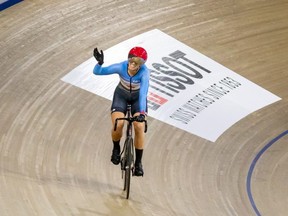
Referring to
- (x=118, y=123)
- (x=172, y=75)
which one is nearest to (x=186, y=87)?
(x=172, y=75)

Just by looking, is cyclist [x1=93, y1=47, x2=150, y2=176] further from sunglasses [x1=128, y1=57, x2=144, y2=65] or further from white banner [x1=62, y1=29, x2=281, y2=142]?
white banner [x1=62, y1=29, x2=281, y2=142]

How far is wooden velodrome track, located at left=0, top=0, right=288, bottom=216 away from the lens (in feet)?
27.2

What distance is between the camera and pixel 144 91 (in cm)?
762

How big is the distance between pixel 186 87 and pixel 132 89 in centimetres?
247

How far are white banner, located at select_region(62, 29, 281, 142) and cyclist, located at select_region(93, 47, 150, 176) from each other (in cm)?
182

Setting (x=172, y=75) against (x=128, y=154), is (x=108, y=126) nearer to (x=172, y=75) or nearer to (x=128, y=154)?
(x=172, y=75)

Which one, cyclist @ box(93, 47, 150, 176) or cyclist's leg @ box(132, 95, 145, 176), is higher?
cyclist @ box(93, 47, 150, 176)

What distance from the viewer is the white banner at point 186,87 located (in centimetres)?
982

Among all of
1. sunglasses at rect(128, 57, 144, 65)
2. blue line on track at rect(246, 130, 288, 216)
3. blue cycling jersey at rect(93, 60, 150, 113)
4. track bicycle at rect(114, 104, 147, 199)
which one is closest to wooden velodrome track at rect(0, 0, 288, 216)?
blue line on track at rect(246, 130, 288, 216)

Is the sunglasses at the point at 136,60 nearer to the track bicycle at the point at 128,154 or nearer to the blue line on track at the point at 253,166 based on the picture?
the track bicycle at the point at 128,154

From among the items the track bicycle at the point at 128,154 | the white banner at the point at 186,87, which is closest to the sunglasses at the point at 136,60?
the track bicycle at the point at 128,154

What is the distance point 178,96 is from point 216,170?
1.34 metres

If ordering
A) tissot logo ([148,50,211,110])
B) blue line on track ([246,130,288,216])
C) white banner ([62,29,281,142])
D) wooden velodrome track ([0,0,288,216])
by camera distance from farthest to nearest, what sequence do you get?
tissot logo ([148,50,211,110])
white banner ([62,29,281,142])
blue line on track ([246,130,288,216])
wooden velodrome track ([0,0,288,216])

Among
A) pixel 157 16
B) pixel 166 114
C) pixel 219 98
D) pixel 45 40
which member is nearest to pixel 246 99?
pixel 219 98
